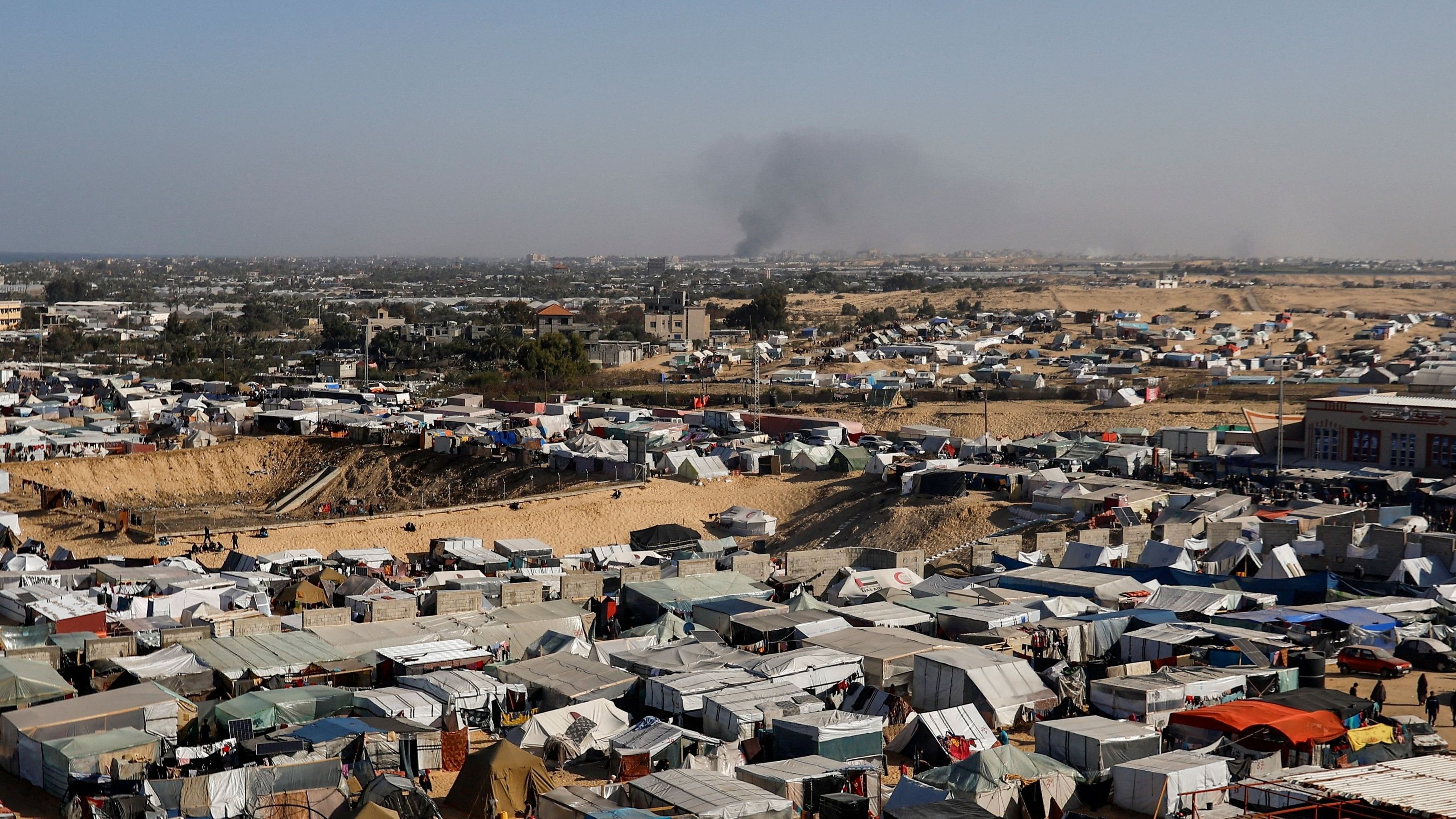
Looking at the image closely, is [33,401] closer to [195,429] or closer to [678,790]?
[195,429]

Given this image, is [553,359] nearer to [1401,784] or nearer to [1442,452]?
[1442,452]

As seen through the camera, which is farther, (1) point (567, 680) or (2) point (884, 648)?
(2) point (884, 648)

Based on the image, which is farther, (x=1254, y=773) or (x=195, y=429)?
(x=195, y=429)

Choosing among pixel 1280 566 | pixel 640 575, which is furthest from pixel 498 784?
pixel 1280 566

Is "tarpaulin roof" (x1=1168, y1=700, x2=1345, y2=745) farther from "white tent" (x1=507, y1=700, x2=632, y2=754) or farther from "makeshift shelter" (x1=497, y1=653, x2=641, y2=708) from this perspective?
"makeshift shelter" (x1=497, y1=653, x2=641, y2=708)

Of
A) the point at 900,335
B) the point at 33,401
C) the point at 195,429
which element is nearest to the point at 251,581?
the point at 195,429

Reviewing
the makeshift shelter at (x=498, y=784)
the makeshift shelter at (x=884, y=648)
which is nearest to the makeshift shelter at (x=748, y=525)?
the makeshift shelter at (x=884, y=648)

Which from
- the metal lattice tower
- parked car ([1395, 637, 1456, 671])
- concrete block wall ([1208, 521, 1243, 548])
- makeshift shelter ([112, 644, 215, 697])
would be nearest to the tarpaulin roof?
parked car ([1395, 637, 1456, 671])
